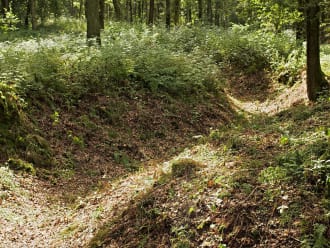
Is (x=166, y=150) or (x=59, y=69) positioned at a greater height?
(x=59, y=69)

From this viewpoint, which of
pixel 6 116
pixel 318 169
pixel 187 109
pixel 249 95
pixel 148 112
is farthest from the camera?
pixel 249 95

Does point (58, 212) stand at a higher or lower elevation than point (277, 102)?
lower

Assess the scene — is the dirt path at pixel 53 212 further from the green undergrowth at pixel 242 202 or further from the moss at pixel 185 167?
the green undergrowth at pixel 242 202

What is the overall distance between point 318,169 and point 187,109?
8.39 m

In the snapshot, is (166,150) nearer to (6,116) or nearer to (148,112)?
(148,112)

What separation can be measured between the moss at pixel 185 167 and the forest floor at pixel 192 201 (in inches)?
0.7

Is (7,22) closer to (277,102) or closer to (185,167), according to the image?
(185,167)

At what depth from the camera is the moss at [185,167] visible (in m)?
6.29

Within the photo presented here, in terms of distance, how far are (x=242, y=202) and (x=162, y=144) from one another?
6.30m

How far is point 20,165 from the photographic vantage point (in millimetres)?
8391

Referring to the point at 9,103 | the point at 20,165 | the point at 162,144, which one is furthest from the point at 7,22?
the point at 162,144

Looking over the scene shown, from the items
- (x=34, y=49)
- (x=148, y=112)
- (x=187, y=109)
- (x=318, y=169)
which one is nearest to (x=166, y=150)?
(x=148, y=112)

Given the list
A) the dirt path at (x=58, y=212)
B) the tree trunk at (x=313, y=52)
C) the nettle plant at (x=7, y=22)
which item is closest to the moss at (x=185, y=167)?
the dirt path at (x=58, y=212)

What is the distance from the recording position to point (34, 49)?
12.4m
